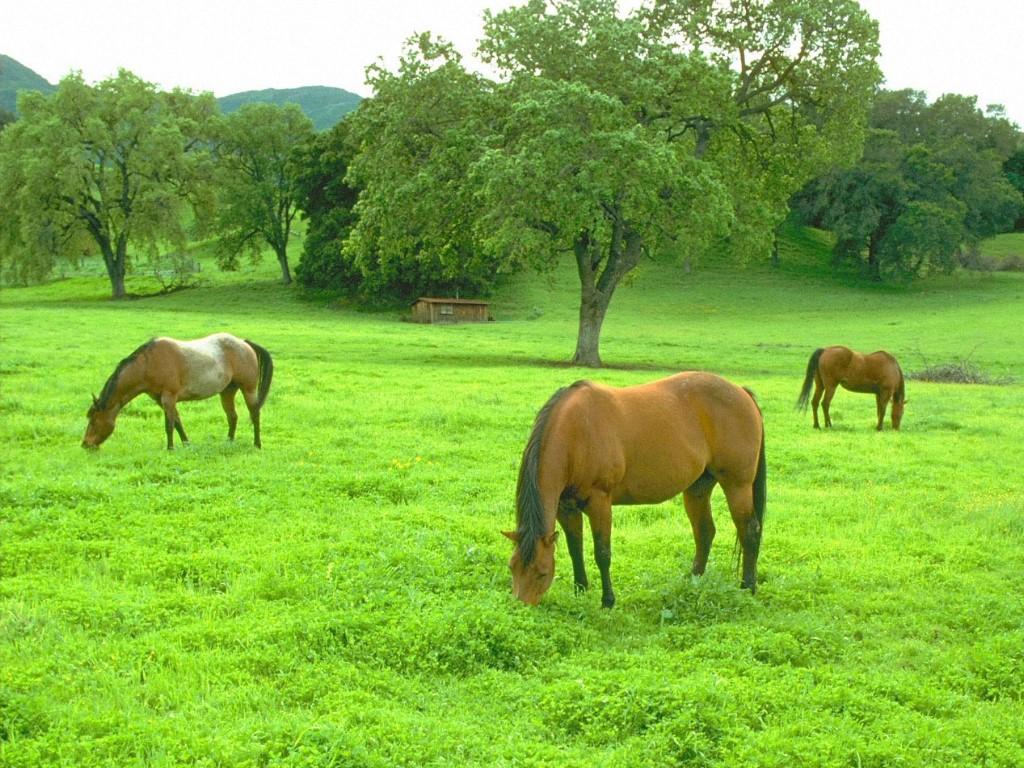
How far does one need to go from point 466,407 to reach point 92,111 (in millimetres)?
44321

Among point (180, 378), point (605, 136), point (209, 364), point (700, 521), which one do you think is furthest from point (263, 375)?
point (605, 136)

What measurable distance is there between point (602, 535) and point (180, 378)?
7.57 meters

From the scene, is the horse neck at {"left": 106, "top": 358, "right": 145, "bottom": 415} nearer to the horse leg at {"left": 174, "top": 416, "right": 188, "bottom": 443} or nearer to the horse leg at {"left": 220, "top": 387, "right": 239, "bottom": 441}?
the horse leg at {"left": 174, "top": 416, "right": 188, "bottom": 443}

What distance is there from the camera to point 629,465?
22.9ft

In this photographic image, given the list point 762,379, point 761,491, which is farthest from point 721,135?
point 761,491

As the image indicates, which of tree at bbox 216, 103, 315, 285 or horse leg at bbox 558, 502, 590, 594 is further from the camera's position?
tree at bbox 216, 103, 315, 285

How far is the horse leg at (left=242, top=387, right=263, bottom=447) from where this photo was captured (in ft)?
40.5

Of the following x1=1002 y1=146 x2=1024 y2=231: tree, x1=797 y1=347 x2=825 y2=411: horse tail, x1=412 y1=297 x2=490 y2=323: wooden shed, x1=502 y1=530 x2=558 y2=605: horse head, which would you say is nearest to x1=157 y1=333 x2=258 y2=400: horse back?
x1=502 y1=530 x2=558 y2=605: horse head

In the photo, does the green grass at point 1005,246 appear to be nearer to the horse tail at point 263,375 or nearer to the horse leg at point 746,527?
the horse tail at point 263,375

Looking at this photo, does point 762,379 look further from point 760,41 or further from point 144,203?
point 144,203

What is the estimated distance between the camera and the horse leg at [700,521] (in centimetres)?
759

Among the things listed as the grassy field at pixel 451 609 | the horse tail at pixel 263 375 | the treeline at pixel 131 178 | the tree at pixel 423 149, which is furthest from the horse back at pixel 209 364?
the treeline at pixel 131 178

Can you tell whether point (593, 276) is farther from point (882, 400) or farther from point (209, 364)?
point (209, 364)

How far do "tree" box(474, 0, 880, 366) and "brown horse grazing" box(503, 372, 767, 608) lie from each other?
1678 centimetres
